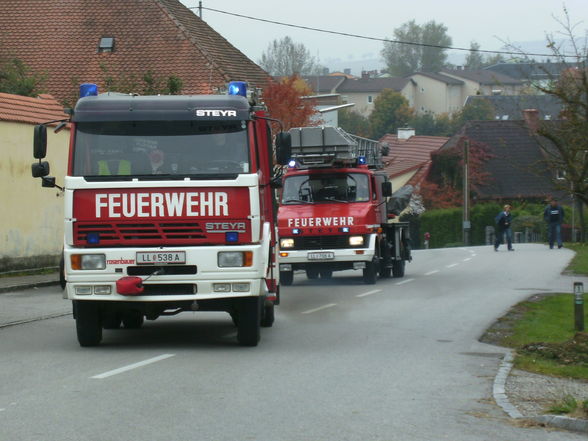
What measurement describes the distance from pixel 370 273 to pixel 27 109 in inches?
344

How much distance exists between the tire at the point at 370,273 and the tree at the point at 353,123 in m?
84.7

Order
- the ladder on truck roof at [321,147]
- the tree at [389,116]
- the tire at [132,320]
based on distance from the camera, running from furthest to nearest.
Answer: the tree at [389,116] → the ladder on truck roof at [321,147] → the tire at [132,320]

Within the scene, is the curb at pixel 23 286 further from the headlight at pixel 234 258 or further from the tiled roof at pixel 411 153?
the tiled roof at pixel 411 153

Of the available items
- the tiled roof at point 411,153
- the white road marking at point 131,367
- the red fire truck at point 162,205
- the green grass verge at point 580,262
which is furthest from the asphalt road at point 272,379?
the tiled roof at point 411,153

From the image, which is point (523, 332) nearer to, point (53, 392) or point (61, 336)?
point (61, 336)

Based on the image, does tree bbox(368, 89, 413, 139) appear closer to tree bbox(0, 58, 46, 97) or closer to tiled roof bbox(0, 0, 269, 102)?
tiled roof bbox(0, 0, 269, 102)

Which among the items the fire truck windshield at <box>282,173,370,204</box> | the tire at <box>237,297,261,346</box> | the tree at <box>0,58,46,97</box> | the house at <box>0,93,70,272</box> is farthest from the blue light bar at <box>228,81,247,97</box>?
the tree at <box>0,58,46,97</box>

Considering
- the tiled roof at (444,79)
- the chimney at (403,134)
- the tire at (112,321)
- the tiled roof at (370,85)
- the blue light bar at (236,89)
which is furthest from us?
the tiled roof at (444,79)

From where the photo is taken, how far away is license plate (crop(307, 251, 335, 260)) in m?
24.2

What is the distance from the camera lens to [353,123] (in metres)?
115

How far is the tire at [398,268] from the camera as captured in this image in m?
27.2

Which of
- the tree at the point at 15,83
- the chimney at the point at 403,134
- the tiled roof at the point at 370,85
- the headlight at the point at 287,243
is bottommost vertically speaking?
the headlight at the point at 287,243

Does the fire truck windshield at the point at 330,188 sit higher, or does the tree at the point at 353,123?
the tree at the point at 353,123

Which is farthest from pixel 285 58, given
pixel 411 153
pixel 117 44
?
pixel 117 44
